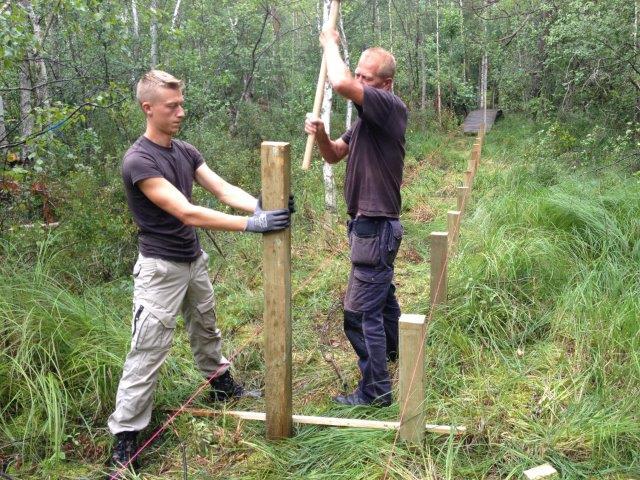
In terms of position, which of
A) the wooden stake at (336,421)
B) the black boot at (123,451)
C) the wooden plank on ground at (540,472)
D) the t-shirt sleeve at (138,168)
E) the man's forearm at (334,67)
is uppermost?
the man's forearm at (334,67)

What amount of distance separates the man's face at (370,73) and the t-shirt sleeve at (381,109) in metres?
0.15

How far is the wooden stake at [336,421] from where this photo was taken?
9.25 feet

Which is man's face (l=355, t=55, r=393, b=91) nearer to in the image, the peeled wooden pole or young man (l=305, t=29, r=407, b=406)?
young man (l=305, t=29, r=407, b=406)

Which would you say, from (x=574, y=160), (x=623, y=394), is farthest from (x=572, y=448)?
(x=574, y=160)

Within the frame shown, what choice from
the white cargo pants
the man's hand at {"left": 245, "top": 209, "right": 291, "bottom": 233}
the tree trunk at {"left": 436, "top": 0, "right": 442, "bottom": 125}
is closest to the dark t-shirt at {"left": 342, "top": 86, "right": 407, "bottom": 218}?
the man's hand at {"left": 245, "top": 209, "right": 291, "bottom": 233}

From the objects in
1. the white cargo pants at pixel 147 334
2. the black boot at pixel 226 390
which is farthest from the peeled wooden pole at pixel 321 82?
the black boot at pixel 226 390

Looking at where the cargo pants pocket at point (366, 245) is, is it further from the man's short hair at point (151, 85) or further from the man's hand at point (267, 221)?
the man's short hair at point (151, 85)

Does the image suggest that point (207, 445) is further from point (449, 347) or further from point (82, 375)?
point (449, 347)

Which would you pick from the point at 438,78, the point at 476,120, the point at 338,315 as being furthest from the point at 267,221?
the point at 476,120

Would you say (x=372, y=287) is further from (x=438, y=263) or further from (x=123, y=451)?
(x=123, y=451)

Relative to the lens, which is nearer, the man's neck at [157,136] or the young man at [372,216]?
the man's neck at [157,136]

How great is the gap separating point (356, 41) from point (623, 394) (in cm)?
2074

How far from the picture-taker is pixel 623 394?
2.94 m

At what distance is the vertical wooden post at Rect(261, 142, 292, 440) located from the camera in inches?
108
